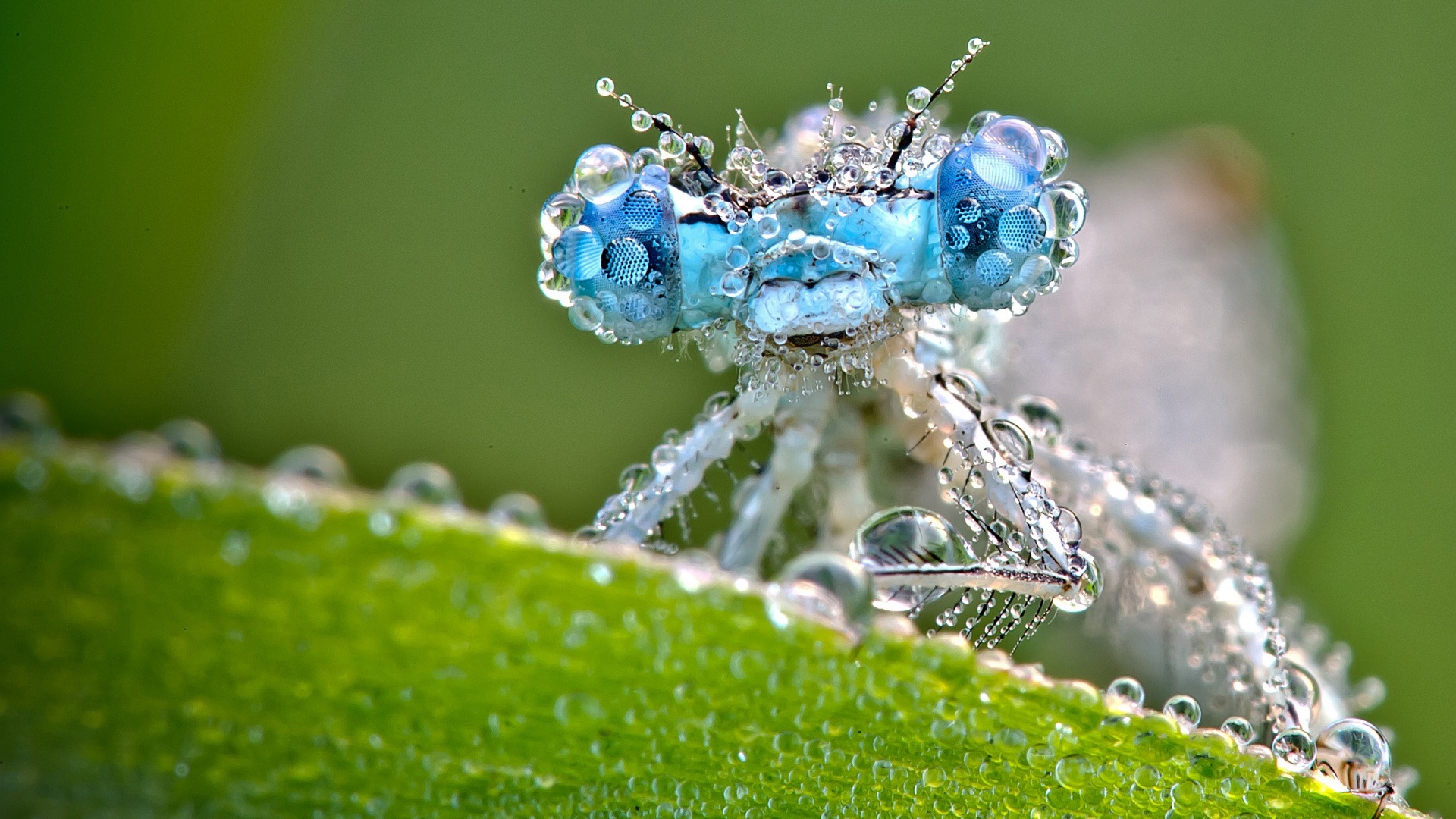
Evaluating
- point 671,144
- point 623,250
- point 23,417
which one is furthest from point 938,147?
point 23,417

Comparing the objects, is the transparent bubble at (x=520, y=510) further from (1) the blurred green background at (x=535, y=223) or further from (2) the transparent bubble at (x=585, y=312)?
(1) the blurred green background at (x=535, y=223)

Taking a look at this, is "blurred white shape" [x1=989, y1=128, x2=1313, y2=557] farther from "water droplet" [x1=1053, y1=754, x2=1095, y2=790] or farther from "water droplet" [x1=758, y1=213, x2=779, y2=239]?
"water droplet" [x1=1053, y1=754, x2=1095, y2=790]

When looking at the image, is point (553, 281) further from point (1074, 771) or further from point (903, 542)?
point (1074, 771)

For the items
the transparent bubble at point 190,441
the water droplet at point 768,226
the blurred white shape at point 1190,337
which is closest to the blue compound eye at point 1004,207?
the water droplet at point 768,226

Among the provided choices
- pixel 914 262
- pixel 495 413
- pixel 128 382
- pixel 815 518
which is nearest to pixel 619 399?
pixel 495 413

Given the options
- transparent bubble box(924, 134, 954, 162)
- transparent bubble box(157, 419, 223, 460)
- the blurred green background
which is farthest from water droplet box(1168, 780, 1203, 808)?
the blurred green background

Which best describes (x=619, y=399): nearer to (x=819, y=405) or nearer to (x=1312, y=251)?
(x=819, y=405)
